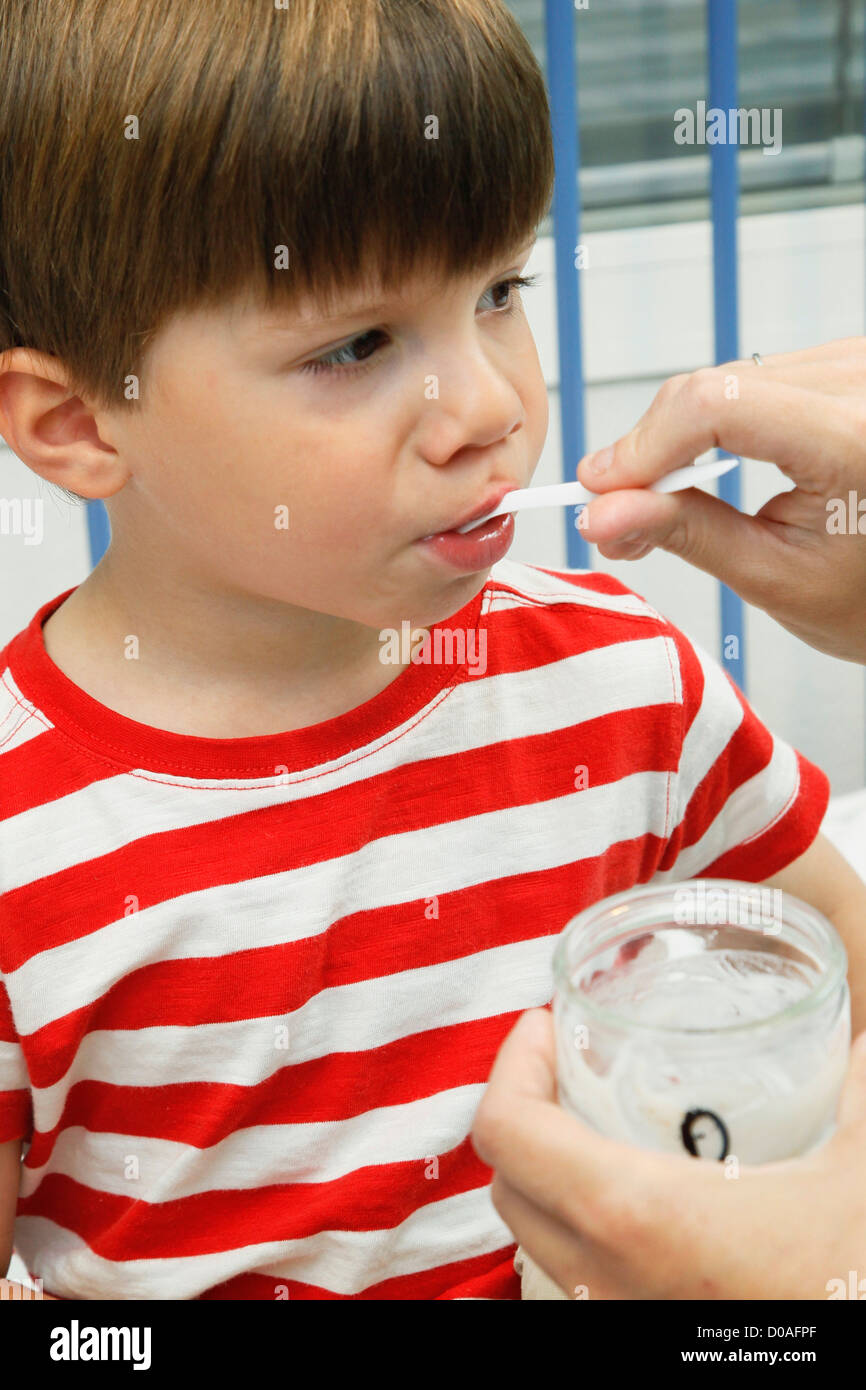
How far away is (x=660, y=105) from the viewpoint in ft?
5.60

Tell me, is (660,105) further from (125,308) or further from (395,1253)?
(395,1253)

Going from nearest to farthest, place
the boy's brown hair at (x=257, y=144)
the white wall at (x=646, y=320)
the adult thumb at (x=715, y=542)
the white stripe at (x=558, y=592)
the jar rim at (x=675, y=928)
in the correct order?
the jar rim at (x=675, y=928) < the boy's brown hair at (x=257, y=144) < the adult thumb at (x=715, y=542) < the white stripe at (x=558, y=592) < the white wall at (x=646, y=320)

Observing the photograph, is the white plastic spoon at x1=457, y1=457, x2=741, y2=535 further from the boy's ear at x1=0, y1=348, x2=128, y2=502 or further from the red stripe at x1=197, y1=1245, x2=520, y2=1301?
the red stripe at x1=197, y1=1245, x2=520, y2=1301

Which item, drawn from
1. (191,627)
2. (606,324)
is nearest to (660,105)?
(606,324)

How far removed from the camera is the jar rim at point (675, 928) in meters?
0.50

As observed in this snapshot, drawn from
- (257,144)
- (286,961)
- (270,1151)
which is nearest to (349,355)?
(257,144)

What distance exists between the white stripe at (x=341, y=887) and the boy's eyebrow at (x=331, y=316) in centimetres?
31

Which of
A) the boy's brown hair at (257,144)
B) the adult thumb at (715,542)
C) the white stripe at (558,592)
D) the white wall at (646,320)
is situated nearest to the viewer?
the boy's brown hair at (257,144)

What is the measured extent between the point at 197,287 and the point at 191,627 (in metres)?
0.21

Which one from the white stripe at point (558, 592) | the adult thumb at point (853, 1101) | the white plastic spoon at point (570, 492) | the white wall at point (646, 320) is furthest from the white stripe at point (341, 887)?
the white wall at point (646, 320)

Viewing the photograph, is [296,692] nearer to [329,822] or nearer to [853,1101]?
[329,822]

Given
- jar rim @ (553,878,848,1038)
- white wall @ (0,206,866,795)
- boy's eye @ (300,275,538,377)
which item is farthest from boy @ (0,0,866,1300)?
white wall @ (0,206,866,795)

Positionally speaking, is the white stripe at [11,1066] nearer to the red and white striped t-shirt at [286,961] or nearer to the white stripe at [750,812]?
the red and white striped t-shirt at [286,961]

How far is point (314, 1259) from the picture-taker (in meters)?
0.86
